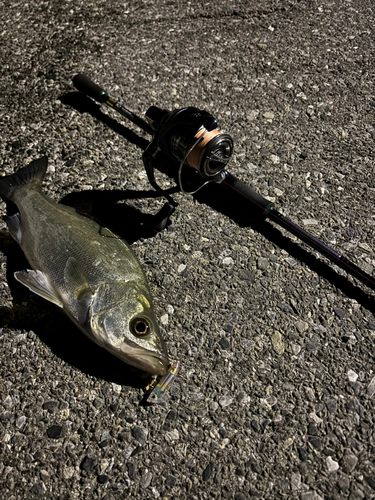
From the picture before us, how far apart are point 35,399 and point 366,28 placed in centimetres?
408

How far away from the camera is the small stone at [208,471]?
2.05m

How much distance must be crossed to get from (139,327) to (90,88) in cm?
199

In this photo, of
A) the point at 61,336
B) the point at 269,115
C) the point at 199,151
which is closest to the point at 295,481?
the point at 61,336

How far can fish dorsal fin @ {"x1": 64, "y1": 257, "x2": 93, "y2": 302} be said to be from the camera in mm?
2104

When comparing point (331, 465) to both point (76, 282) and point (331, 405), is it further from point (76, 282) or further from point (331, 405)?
point (76, 282)

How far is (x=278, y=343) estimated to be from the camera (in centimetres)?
242

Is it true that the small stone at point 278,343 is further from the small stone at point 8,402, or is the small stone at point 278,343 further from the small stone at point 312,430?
the small stone at point 8,402

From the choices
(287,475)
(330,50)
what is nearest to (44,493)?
(287,475)

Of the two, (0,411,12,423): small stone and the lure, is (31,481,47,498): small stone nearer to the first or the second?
(0,411,12,423): small stone

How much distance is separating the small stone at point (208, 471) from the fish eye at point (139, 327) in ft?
2.32

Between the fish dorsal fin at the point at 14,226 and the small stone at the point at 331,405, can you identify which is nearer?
the small stone at the point at 331,405

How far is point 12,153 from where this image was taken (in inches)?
122

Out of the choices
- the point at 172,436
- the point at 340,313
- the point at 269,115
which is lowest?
the point at 172,436

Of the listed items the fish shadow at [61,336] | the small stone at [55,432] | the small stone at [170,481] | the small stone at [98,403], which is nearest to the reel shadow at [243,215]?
the fish shadow at [61,336]
